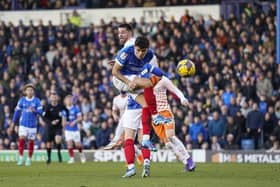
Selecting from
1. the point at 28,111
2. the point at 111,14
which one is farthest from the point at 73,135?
the point at 111,14

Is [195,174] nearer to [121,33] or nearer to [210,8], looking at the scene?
[121,33]

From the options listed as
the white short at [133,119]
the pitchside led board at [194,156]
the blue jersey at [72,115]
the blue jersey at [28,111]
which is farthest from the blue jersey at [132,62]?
the blue jersey at [72,115]

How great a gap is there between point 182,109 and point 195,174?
40.3 ft

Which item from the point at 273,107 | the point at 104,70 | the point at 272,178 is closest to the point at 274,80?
the point at 273,107

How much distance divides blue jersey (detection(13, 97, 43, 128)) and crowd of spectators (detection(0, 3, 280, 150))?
4.49m

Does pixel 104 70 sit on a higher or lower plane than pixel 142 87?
higher

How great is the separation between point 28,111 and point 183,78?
659cm

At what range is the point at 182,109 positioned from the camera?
32.1 meters

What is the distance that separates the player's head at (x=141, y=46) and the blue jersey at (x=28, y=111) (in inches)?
410

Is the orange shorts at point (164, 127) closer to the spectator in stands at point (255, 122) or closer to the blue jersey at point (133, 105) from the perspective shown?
the blue jersey at point (133, 105)

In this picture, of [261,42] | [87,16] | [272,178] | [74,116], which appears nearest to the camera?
[272,178]

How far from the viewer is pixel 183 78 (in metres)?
32.7

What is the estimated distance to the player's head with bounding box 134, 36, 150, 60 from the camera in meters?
17.7

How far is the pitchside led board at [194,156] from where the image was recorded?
2947 cm
